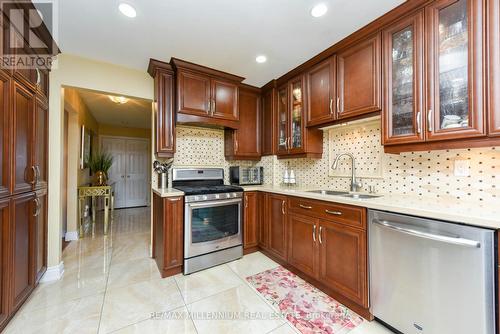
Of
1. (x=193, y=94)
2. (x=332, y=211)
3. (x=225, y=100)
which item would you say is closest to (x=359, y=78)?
(x=332, y=211)

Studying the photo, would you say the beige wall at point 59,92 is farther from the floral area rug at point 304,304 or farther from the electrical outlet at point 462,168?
the electrical outlet at point 462,168

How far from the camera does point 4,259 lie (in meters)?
1.40

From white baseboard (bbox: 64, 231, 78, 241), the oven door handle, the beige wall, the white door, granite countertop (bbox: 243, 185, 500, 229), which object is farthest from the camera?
the white door

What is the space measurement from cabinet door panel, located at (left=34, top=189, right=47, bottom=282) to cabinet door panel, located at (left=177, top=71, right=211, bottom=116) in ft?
5.24

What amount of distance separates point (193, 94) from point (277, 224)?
192 cm

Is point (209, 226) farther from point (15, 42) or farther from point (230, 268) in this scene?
point (15, 42)

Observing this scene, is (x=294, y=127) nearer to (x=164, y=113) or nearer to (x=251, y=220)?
(x=251, y=220)

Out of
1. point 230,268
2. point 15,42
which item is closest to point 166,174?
point 230,268

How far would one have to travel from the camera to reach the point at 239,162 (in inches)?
130

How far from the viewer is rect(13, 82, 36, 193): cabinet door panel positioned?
59.7 inches

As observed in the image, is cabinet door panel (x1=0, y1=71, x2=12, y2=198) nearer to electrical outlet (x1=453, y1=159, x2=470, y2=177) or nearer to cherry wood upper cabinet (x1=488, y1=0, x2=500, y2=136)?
cherry wood upper cabinet (x1=488, y1=0, x2=500, y2=136)

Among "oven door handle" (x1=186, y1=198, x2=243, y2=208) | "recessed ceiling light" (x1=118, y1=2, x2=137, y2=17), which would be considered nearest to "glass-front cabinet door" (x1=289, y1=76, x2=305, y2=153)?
"oven door handle" (x1=186, y1=198, x2=243, y2=208)

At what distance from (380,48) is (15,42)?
286 centimetres

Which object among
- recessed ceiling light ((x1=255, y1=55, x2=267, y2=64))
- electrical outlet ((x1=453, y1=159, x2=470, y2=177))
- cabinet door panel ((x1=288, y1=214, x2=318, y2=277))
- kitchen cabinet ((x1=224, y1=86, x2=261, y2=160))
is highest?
recessed ceiling light ((x1=255, y1=55, x2=267, y2=64))
